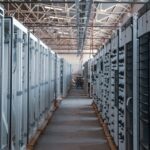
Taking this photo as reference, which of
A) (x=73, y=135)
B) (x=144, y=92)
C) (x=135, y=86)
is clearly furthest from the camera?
(x=73, y=135)

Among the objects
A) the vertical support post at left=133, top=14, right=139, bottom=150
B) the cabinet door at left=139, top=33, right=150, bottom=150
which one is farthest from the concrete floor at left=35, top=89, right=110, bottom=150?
the cabinet door at left=139, top=33, right=150, bottom=150

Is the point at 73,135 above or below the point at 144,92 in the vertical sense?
below

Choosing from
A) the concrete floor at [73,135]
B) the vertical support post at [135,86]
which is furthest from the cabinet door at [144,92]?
the concrete floor at [73,135]

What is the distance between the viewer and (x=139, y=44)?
3711 mm

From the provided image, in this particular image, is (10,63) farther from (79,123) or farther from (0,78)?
(79,123)

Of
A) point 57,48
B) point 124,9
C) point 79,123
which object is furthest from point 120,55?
point 57,48

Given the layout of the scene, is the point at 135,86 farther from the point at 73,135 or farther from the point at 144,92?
the point at 73,135

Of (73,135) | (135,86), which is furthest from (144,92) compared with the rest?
(73,135)

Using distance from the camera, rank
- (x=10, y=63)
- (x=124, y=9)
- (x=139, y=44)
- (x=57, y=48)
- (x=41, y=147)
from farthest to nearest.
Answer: (x=57, y=48) < (x=124, y=9) < (x=41, y=147) < (x=10, y=63) < (x=139, y=44)

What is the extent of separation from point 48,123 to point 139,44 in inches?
234

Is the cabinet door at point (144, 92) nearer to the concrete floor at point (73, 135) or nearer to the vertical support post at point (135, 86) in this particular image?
the vertical support post at point (135, 86)

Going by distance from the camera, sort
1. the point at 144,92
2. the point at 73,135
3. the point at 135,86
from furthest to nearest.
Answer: the point at 73,135 < the point at 135,86 < the point at 144,92

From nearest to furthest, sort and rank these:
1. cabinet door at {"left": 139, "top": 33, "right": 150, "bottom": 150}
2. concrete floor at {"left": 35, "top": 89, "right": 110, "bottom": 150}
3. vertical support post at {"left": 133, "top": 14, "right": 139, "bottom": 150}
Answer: cabinet door at {"left": 139, "top": 33, "right": 150, "bottom": 150} → vertical support post at {"left": 133, "top": 14, "right": 139, "bottom": 150} → concrete floor at {"left": 35, "top": 89, "right": 110, "bottom": 150}

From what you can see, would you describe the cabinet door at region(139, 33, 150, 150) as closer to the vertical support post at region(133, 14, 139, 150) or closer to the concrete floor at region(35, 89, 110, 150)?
the vertical support post at region(133, 14, 139, 150)
